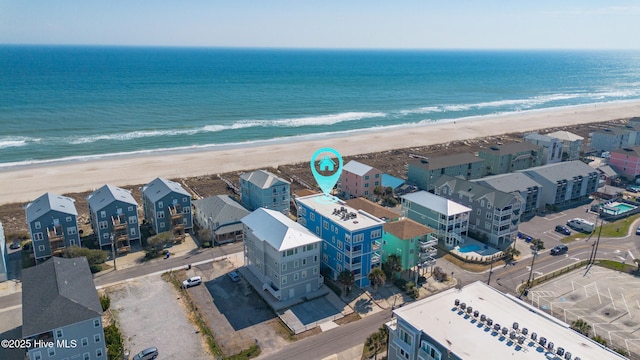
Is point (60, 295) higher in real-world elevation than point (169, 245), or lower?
higher

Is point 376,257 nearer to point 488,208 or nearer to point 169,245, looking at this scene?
point 488,208

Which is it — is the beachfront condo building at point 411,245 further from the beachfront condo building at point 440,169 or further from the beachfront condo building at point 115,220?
the beachfront condo building at point 115,220

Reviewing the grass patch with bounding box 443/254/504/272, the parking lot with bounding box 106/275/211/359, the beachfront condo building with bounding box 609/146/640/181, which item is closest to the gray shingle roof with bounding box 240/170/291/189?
the parking lot with bounding box 106/275/211/359

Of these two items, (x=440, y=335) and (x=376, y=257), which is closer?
(x=440, y=335)

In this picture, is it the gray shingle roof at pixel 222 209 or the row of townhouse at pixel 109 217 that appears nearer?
the row of townhouse at pixel 109 217

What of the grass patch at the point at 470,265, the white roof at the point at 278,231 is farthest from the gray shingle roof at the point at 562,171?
the white roof at the point at 278,231

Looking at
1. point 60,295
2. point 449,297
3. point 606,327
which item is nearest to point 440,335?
point 449,297

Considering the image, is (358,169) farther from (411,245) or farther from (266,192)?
(411,245)
